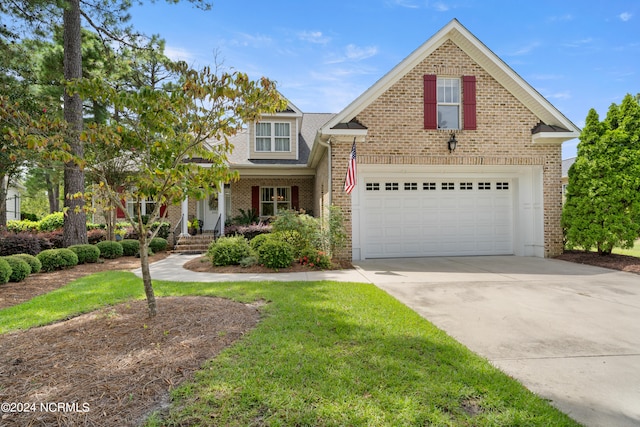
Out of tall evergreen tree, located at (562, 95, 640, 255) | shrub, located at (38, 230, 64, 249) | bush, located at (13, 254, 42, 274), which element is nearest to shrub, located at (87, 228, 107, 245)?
shrub, located at (38, 230, 64, 249)

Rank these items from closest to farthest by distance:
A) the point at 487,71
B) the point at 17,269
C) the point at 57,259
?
1. the point at 17,269
2. the point at 57,259
3. the point at 487,71

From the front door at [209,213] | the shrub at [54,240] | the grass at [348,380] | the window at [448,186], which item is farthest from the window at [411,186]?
A: the shrub at [54,240]

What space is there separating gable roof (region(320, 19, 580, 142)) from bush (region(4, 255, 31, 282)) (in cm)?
755

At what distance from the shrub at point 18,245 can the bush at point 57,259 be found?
0.87 meters

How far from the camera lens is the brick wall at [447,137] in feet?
30.4

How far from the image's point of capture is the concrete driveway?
102 inches

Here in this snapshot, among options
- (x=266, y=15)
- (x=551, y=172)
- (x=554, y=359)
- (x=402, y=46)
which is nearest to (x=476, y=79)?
(x=402, y=46)

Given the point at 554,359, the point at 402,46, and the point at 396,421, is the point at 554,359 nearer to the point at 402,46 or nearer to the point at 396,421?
the point at 396,421

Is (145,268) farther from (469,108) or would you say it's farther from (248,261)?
(469,108)

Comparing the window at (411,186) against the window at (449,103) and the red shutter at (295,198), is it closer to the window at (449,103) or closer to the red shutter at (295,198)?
the window at (449,103)

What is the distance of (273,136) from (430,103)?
24.6 ft

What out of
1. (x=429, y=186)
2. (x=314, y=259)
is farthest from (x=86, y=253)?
(x=429, y=186)

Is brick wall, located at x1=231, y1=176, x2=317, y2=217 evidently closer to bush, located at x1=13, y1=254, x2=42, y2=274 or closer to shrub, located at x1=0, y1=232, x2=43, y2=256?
shrub, located at x1=0, y1=232, x2=43, y2=256

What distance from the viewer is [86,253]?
30.9 feet
